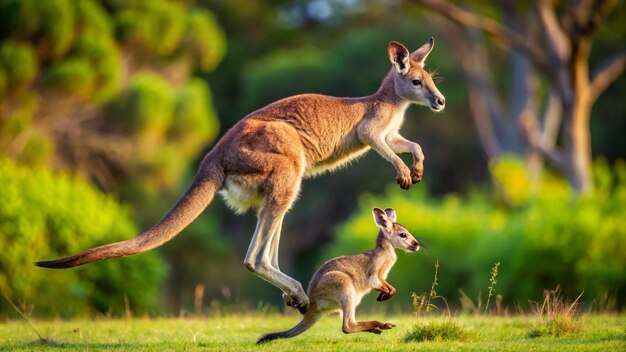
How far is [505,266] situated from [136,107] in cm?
1058

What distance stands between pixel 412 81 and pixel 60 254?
7.71 metres

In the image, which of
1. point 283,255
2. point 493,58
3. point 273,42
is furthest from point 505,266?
point 273,42

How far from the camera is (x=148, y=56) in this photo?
2623cm

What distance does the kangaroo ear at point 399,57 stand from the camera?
908cm

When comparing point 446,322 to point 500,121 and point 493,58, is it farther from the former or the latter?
point 493,58

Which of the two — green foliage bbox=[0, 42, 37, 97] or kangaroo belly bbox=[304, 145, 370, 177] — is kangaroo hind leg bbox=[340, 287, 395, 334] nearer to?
kangaroo belly bbox=[304, 145, 370, 177]

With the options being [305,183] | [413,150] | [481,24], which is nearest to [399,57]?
[413,150]

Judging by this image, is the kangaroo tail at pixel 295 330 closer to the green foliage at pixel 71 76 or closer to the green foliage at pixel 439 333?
the green foliage at pixel 439 333

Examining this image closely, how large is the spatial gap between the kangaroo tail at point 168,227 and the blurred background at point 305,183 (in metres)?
2.64

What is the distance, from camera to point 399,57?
9.13 m

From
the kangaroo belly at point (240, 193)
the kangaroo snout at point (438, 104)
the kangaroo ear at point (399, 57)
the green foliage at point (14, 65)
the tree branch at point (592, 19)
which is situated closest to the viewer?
the kangaroo belly at point (240, 193)

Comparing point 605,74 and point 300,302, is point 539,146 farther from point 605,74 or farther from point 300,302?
point 300,302

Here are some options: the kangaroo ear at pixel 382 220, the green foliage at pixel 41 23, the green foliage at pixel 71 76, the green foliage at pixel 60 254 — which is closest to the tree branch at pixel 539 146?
the green foliage at pixel 60 254

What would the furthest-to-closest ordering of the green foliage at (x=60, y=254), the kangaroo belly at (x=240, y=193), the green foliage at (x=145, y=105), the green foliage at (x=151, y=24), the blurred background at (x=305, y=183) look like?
the green foliage at (x=145, y=105) → the green foliage at (x=151, y=24) → the blurred background at (x=305, y=183) → the green foliage at (x=60, y=254) → the kangaroo belly at (x=240, y=193)
